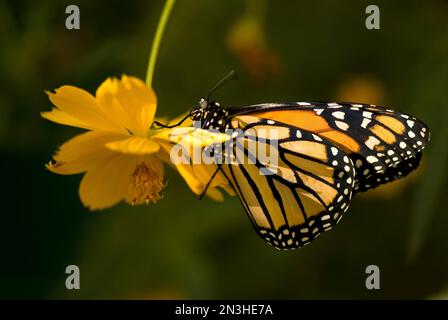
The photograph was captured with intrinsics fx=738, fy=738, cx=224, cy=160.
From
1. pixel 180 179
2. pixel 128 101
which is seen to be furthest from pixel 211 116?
pixel 180 179

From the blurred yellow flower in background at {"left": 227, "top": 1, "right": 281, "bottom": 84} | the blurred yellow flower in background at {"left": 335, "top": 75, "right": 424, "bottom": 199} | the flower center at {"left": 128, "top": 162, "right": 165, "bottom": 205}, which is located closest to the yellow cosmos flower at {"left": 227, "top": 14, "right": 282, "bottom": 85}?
the blurred yellow flower in background at {"left": 227, "top": 1, "right": 281, "bottom": 84}

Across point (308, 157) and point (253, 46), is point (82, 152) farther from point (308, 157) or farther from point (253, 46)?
point (253, 46)

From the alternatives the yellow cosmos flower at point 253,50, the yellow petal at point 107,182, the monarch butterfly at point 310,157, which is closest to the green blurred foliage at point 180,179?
the yellow cosmos flower at point 253,50

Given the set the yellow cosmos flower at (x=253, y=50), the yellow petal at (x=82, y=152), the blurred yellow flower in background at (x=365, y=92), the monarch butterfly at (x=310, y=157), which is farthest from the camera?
the blurred yellow flower in background at (x=365, y=92)

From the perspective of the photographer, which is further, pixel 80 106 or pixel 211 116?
pixel 211 116

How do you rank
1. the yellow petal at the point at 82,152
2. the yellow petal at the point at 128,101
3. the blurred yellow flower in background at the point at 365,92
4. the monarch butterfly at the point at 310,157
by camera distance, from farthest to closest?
the blurred yellow flower in background at the point at 365,92 < the monarch butterfly at the point at 310,157 < the yellow petal at the point at 82,152 < the yellow petal at the point at 128,101

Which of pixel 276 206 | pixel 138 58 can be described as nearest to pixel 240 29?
pixel 138 58

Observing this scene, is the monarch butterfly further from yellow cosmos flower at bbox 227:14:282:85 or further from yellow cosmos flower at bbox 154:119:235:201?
yellow cosmos flower at bbox 227:14:282:85

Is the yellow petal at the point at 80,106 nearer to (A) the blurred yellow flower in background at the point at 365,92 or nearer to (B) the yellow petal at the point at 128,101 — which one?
(B) the yellow petal at the point at 128,101
